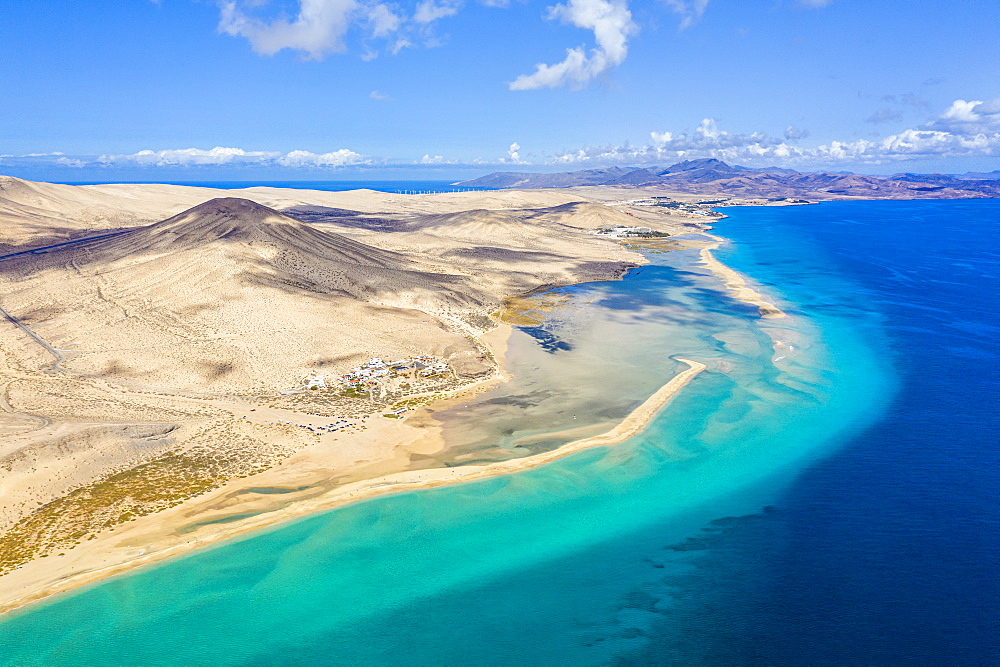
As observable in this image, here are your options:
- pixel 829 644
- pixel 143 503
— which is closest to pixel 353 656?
pixel 143 503

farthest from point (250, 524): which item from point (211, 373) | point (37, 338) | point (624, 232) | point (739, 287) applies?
point (624, 232)

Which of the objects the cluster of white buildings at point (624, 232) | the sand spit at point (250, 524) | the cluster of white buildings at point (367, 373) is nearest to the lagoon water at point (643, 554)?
the sand spit at point (250, 524)

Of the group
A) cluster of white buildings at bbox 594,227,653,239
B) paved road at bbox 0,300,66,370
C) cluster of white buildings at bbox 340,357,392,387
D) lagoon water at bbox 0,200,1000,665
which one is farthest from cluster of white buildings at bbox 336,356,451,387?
cluster of white buildings at bbox 594,227,653,239

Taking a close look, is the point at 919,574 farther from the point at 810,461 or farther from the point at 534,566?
the point at 534,566

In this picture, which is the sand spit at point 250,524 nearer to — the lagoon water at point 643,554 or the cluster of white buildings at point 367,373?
the lagoon water at point 643,554

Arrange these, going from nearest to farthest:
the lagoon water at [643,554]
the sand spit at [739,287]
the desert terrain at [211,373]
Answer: the lagoon water at [643,554] → the desert terrain at [211,373] → the sand spit at [739,287]

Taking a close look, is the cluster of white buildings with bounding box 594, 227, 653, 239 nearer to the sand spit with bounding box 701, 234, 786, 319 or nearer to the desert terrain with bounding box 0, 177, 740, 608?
the sand spit with bounding box 701, 234, 786, 319
